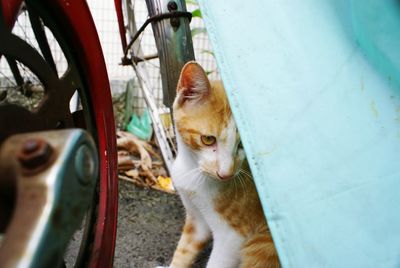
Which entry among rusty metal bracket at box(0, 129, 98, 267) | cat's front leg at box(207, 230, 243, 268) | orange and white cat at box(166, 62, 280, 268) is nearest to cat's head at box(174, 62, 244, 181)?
orange and white cat at box(166, 62, 280, 268)

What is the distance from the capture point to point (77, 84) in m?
0.89

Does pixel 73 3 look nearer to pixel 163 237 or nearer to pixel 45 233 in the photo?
pixel 45 233

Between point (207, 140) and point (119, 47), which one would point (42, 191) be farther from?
point (119, 47)

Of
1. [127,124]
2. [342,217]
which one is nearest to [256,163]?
[342,217]

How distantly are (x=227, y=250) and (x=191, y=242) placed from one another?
0.61ft

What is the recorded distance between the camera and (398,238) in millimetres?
675

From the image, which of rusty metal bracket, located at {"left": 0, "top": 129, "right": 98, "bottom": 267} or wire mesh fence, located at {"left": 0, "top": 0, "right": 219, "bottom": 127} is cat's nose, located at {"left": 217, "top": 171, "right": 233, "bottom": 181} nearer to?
rusty metal bracket, located at {"left": 0, "top": 129, "right": 98, "bottom": 267}

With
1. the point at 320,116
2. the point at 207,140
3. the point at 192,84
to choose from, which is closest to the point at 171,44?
the point at 192,84

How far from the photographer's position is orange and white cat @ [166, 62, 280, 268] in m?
1.08

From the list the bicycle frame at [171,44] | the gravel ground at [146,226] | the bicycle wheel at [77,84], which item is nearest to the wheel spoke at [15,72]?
the bicycle wheel at [77,84]

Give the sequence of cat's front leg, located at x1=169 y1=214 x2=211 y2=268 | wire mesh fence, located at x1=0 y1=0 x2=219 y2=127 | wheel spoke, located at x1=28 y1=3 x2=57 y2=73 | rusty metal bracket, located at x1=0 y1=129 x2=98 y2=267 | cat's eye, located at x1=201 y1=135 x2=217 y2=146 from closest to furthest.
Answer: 1. rusty metal bracket, located at x1=0 y1=129 x2=98 y2=267
2. wheel spoke, located at x1=28 y1=3 x2=57 y2=73
3. cat's eye, located at x1=201 y1=135 x2=217 y2=146
4. cat's front leg, located at x1=169 y1=214 x2=211 y2=268
5. wire mesh fence, located at x1=0 y1=0 x2=219 y2=127

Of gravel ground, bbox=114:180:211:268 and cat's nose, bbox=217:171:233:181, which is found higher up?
cat's nose, bbox=217:171:233:181

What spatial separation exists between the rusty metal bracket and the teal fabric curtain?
384 millimetres

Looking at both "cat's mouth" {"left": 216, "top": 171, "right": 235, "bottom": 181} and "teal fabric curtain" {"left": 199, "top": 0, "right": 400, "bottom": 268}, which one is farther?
"cat's mouth" {"left": 216, "top": 171, "right": 235, "bottom": 181}
